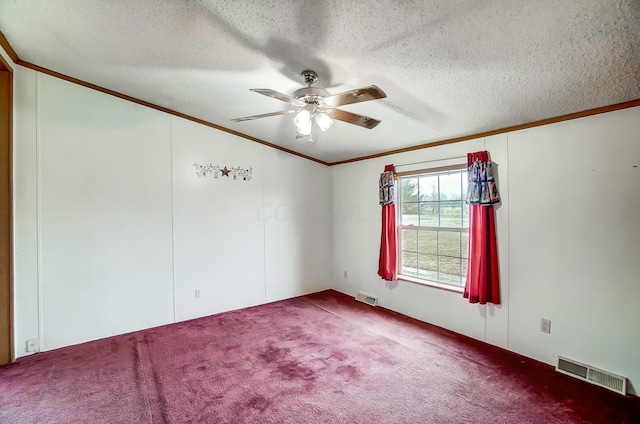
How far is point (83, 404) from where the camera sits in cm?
201

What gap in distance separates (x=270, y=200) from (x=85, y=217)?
220 centimetres

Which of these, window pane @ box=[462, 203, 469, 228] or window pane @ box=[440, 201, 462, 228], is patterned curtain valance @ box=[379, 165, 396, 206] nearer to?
window pane @ box=[440, 201, 462, 228]

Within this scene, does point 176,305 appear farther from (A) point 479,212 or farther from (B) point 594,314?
(B) point 594,314

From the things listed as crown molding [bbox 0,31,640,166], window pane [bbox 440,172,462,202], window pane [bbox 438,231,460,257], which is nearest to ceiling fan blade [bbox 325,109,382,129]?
crown molding [bbox 0,31,640,166]

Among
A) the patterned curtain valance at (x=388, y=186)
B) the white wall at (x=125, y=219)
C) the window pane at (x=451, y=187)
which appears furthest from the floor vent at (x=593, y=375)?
the white wall at (x=125, y=219)

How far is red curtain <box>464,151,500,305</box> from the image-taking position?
2.83 meters

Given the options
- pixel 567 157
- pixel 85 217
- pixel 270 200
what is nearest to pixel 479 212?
pixel 567 157

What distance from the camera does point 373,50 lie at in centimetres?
186

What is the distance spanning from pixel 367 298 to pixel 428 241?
4.35ft

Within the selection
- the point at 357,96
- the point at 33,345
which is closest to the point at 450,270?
the point at 357,96

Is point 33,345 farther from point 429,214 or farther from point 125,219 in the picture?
point 429,214

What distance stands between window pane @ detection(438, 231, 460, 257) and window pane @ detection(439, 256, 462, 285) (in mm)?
72

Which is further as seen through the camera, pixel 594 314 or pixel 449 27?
pixel 594 314

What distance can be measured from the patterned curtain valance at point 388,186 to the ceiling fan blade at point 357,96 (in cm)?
198
